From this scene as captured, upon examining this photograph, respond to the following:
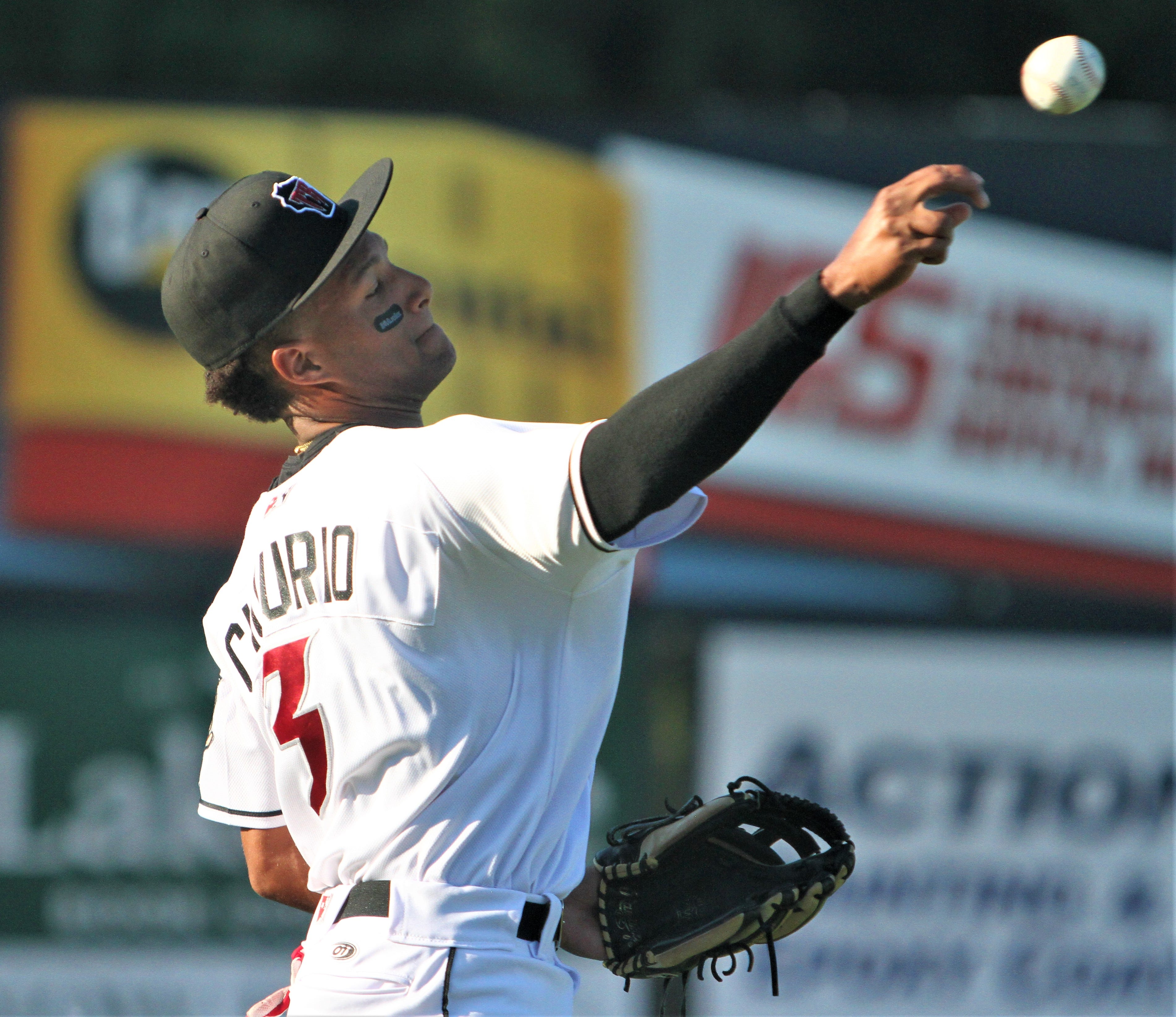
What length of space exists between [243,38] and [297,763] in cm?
904

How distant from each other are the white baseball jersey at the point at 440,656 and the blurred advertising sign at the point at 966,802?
4.59 metres

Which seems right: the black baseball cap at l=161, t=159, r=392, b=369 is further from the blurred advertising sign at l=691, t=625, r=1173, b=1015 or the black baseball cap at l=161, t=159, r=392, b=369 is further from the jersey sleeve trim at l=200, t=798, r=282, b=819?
the blurred advertising sign at l=691, t=625, r=1173, b=1015

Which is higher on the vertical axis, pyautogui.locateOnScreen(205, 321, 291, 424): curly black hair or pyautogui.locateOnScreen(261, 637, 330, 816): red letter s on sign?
pyautogui.locateOnScreen(205, 321, 291, 424): curly black hair

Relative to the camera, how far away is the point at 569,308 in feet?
22.0

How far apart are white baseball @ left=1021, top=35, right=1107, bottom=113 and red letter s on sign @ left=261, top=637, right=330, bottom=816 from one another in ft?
5.22

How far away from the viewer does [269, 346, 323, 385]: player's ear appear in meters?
2.33

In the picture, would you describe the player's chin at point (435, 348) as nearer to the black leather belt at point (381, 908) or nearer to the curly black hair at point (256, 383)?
the curly black hair at point (256, 383)

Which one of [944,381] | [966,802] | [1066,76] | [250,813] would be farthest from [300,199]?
[966,802]

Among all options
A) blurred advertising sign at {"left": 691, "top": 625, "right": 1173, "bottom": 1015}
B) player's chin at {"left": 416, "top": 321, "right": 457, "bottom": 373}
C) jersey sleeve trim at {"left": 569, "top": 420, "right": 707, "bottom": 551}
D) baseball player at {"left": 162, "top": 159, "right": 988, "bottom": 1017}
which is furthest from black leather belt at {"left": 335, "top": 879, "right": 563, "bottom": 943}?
blurred advertising sign at {"left": 691, "top": 625, "right": 1173, "bottom": 1015}

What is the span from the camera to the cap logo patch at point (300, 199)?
2.33 m

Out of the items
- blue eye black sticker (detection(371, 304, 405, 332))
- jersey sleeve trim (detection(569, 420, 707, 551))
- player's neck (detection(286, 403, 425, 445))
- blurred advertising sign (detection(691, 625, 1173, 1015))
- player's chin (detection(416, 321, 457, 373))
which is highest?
blue eye black sticker (detection(371, 304, 405, 332))

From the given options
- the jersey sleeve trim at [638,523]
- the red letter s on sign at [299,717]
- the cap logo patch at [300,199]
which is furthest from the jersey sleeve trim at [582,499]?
the cap logo patch at [300,199]

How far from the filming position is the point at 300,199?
235 cm

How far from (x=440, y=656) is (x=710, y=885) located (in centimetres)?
70
